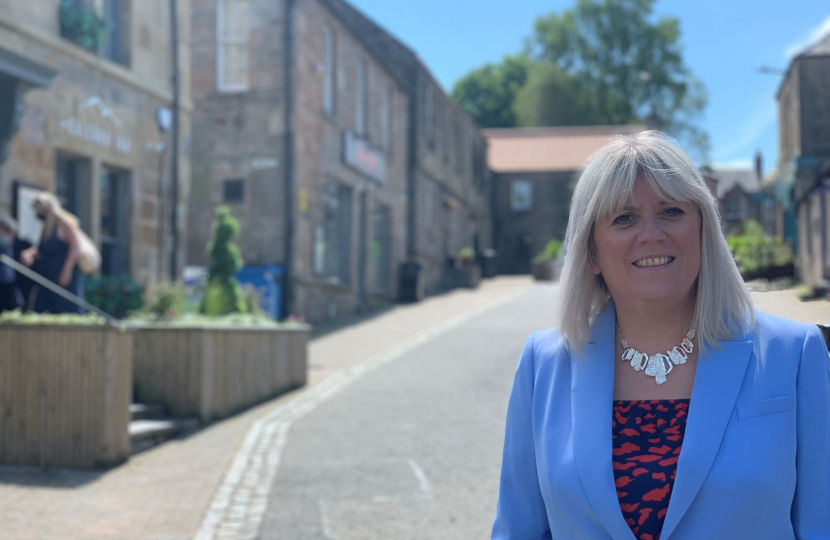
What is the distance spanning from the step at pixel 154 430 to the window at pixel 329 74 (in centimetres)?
1308

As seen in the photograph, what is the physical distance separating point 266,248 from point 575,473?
17258 millimetres

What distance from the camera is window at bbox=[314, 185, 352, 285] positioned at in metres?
20.8

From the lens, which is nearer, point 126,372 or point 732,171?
point 126,372

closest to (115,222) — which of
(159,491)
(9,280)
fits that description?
(9,280)

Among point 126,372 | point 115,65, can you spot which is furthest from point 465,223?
point 126,372

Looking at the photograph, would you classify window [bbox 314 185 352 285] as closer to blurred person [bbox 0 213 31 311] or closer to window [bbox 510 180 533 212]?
blurred person [bbox 0 213 31 311]

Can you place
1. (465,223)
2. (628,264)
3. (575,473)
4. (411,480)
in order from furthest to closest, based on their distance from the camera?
(465,223) < (411,480) < (628,264) < (575,473)

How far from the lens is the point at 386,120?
88.9 feet

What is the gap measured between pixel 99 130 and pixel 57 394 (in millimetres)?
6000

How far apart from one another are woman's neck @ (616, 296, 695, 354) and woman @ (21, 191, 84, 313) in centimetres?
798

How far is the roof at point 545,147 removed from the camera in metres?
48.3

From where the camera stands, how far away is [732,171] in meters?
67.8

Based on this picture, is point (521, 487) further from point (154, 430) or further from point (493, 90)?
point (493, 90)

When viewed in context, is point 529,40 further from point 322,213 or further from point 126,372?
point 126,372
